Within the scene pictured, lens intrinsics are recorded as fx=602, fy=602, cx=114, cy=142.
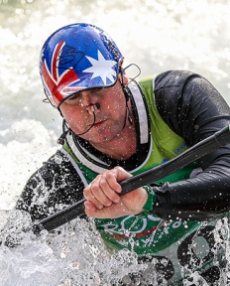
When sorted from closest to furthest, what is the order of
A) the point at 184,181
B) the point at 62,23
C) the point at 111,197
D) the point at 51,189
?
the point at 111,197 < the point at 184,181 < the point at 51,189 < the point at 62,23

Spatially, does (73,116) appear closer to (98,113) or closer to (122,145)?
(98,113)

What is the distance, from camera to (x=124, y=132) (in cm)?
258

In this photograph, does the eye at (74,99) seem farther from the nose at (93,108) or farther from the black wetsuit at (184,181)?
the black wetsuit at (184,181)

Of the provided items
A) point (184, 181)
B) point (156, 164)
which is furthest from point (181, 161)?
point (156, 164)

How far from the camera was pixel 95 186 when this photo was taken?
78.6 inches

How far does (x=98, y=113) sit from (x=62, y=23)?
3.58m

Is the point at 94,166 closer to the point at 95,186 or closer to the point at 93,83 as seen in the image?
the point at 93,83

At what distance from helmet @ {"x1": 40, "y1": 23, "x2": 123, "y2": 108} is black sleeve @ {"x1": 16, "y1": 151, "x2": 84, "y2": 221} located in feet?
0.99

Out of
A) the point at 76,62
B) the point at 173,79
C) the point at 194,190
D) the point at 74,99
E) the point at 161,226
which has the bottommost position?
the point at 161,226

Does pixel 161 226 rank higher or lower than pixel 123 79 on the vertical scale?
lower

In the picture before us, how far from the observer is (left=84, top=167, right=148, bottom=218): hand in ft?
6.54

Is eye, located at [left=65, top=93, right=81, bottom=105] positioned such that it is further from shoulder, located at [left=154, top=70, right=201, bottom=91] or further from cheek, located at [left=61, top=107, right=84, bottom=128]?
shoulder, located at [left=154, top=70, right=201, bottom=91]

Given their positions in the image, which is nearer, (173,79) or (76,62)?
(76,62)

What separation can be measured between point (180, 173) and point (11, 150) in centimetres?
198
